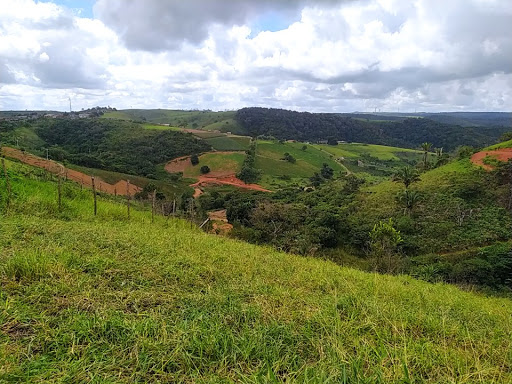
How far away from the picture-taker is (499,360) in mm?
2971

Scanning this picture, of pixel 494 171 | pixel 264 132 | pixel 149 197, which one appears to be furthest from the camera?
pixel 264 132

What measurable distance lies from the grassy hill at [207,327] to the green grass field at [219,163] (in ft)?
221

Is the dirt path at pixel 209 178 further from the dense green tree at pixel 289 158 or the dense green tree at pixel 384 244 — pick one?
the dense green tree at pixel 384 244

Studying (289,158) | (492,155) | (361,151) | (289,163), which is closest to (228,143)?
(289,158)

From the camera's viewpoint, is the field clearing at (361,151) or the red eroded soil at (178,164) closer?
the red eroded soil at (178,164)

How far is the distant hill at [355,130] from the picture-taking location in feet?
429

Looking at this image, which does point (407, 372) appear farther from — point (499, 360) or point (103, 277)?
point (103, 277)

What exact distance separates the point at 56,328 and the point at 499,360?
3925 millimetres

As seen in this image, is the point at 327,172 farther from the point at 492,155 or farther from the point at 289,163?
the point at 492,155

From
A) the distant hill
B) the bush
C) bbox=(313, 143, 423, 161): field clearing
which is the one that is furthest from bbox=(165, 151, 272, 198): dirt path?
the distant hill

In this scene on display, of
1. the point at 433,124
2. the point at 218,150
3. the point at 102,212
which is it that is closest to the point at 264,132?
the point at 218,150

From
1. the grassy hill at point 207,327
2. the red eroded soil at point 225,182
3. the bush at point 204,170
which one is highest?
the grassy hill at point 207,327

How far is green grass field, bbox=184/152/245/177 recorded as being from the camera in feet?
237

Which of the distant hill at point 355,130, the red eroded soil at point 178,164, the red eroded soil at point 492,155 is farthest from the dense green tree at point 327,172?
the distant hill at point 355,130
